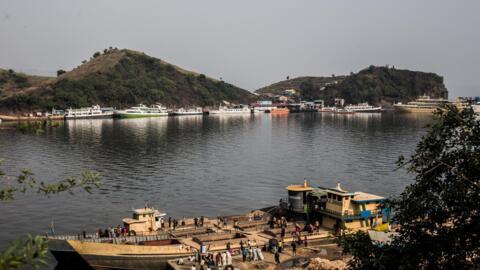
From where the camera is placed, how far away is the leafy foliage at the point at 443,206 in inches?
691

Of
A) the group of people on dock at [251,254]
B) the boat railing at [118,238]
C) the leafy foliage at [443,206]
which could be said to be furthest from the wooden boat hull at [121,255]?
the leafy foliage at [443,206]

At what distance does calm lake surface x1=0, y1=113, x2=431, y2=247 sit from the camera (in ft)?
206

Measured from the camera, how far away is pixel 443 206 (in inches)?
732

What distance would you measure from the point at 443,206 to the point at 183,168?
74.7 m

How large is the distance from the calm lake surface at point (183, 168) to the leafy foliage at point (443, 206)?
1221 inches

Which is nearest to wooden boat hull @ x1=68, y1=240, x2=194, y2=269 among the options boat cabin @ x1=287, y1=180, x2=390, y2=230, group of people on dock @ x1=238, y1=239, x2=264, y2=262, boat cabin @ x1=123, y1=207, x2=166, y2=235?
boat cabin @ x1=123, y1=207, x2=166, y2=235

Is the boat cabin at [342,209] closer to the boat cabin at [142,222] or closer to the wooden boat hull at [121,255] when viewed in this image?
the boat cabin at [142,222]

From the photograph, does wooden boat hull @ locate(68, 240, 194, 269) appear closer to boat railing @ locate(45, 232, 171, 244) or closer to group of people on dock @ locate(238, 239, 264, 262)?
boat railing @ locate(45, 232, 171, 244)

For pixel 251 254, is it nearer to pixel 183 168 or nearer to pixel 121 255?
pixel 121 255

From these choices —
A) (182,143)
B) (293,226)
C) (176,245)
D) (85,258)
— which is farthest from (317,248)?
(182,143)

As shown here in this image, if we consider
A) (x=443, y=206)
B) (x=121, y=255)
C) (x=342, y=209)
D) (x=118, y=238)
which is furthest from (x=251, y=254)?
(x=443, y=206)

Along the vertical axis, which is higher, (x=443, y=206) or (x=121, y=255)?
(x=443, y=206)

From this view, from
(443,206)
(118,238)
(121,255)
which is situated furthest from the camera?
(118,238)

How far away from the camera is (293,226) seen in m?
44.9
